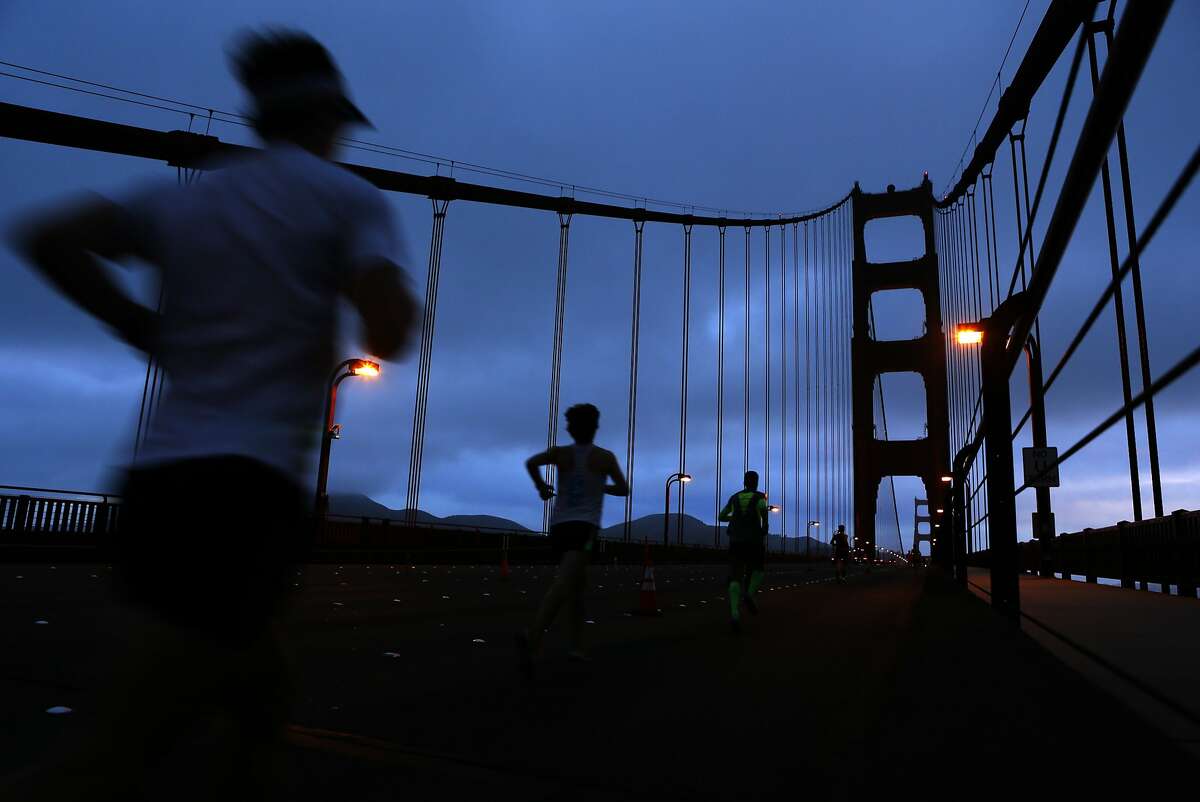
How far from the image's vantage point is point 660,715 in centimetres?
237

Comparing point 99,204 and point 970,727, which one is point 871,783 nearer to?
point 970,727

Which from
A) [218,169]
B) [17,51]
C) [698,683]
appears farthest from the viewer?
[17,51]

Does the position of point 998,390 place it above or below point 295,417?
above

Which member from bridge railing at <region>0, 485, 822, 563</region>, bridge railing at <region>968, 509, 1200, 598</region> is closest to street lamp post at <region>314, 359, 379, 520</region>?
bridge railing at <region>0, 485, 822, 563</region>

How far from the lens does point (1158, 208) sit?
1698 mm

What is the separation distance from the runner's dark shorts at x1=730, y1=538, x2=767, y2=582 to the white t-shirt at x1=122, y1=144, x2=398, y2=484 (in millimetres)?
4652

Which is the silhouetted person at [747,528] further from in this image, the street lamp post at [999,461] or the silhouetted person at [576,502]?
the silhouetted person at [576,502]

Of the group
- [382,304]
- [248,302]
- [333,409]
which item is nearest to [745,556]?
[382,304]

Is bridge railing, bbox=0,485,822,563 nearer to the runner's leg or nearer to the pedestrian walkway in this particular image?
the runner's leg

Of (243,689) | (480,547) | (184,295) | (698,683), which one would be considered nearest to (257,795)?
(243,689)

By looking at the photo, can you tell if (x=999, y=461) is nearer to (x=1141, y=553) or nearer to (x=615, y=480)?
(x=615, y=480)

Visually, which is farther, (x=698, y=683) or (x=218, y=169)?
(x=698, y=683)

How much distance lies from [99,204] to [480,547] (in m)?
17.2

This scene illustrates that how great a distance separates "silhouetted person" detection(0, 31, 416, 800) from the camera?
0.86 m
